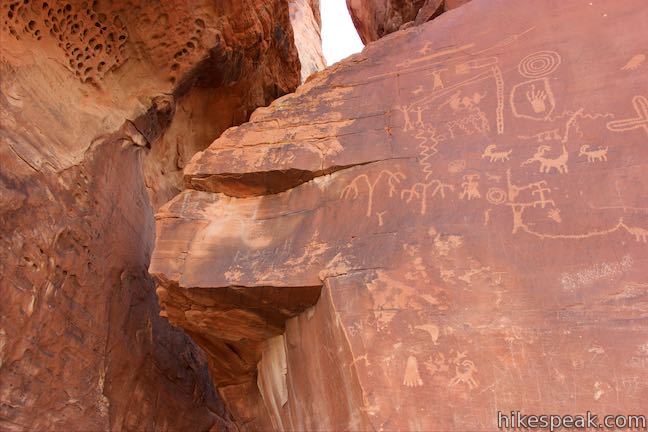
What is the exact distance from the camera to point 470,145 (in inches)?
148

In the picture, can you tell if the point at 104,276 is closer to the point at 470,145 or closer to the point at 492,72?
the point at 470,145

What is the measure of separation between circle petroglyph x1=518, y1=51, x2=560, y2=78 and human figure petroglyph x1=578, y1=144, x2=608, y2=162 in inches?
28.3

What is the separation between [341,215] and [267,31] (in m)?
3.54

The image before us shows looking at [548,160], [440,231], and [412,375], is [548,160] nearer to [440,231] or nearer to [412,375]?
[440,231]

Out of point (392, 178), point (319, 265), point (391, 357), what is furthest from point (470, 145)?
point (391, 357)

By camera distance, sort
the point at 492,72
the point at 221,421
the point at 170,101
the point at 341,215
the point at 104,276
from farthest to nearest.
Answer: the point at 221,421 < the point at 170,101 < the point at 104,276 < the point at 492,72 < the point at 341,215

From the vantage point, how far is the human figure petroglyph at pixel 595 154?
3.41 meters

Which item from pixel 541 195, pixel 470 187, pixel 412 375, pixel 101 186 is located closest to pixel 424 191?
pixel 470 187

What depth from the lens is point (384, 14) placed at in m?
8.29

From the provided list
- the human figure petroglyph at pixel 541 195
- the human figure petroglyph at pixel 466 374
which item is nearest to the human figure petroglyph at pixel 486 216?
the human figure petroglyph at pixel 541 195

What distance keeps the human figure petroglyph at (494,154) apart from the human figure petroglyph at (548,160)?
13 cm

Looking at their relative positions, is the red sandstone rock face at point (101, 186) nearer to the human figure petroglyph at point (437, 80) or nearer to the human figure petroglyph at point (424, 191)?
the human figure petroglyph at point (437, 80)

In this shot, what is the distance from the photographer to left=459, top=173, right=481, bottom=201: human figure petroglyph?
354 centimetres

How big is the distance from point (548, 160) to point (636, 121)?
569 mm
